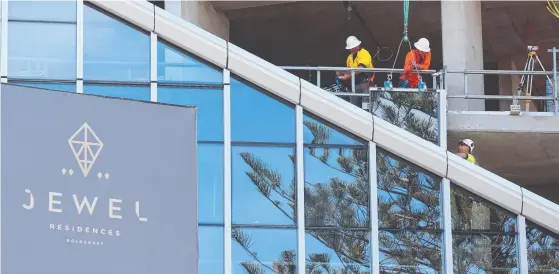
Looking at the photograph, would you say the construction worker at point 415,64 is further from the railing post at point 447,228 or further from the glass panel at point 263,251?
the glass panel at point 263,251

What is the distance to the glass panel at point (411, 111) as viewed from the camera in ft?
109

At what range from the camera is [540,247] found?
3198 centimetres

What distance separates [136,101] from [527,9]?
12831mm

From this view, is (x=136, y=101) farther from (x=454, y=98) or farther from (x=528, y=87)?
(x=528, y=87)

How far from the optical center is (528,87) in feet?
123

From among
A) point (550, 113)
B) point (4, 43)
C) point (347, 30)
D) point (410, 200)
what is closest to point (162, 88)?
point (4, 43)

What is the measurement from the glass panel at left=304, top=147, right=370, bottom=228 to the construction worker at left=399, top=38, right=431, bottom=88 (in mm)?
2705

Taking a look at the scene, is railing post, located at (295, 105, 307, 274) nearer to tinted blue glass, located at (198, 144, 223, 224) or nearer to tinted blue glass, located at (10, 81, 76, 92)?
tinted blue glass, located at (198, 144, 223, 224)

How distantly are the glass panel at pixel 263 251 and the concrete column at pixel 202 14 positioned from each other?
285 inches

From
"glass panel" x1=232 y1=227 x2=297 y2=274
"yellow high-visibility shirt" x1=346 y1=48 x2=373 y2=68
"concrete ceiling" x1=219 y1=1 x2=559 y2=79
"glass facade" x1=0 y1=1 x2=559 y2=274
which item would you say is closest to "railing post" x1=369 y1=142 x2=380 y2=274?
"glass facade" x1=0 y1=1 x2=559 y2=274

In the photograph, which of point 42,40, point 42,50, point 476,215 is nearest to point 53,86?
point 42,50

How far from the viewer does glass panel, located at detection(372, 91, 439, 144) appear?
33.2m

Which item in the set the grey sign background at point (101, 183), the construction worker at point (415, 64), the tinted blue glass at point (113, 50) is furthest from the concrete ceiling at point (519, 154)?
the tinted blue glass at point (113, 50)

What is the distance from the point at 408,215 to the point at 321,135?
2.14 metres
